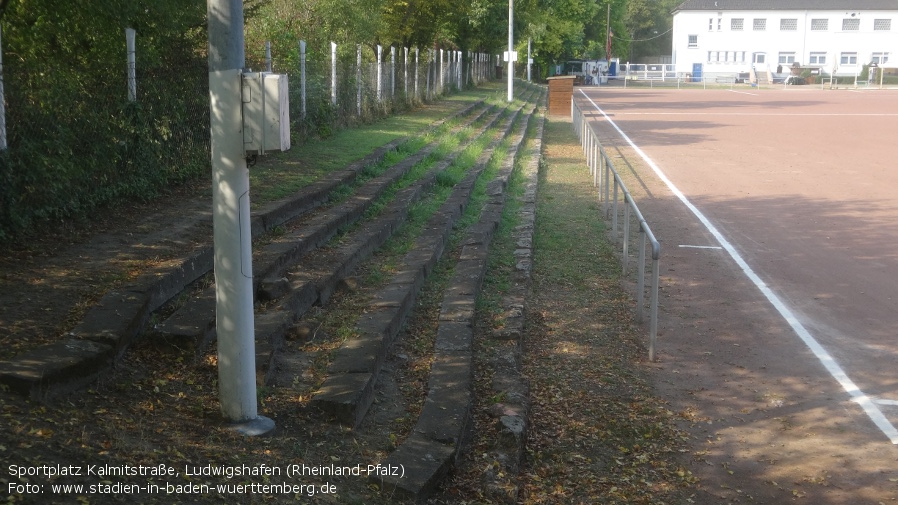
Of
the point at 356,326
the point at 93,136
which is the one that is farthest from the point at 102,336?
the point at 93,136

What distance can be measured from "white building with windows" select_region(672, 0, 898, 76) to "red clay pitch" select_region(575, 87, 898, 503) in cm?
7648

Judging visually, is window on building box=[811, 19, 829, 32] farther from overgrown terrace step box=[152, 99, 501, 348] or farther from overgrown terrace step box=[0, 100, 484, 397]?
overgrown terrace step box=[0, 100, 484, 397]

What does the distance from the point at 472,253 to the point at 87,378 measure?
18.1 ft

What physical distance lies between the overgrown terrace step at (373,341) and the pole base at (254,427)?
13.3 inches

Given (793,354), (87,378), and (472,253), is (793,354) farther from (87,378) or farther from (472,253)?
(87,378)

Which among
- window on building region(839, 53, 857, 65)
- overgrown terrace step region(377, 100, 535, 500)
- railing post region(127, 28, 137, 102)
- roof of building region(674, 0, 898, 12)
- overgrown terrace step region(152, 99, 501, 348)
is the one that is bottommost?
overgrown terrace step region(377, 100, 535, 500)

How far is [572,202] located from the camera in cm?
1531

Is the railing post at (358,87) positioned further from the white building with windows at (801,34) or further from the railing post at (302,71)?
the white building with windows at (801,34)

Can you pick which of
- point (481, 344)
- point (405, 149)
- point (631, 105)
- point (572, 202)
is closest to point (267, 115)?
point (481, 344)

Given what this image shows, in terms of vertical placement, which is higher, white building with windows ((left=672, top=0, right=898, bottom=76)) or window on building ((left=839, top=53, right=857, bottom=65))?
white building with windows ((left=672, top=0, right=898, bottom=76))

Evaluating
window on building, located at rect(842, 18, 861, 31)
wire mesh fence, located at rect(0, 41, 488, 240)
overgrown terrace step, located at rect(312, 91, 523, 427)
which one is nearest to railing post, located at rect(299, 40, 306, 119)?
wire mesh fence, located at rect(0, 41, 488, 240)

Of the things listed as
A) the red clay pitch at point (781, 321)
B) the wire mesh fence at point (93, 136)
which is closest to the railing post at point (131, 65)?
the wire mesh fence at point (93, 136)

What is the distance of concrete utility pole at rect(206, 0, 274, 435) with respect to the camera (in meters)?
5.04

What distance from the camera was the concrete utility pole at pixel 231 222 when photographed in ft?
16.5
